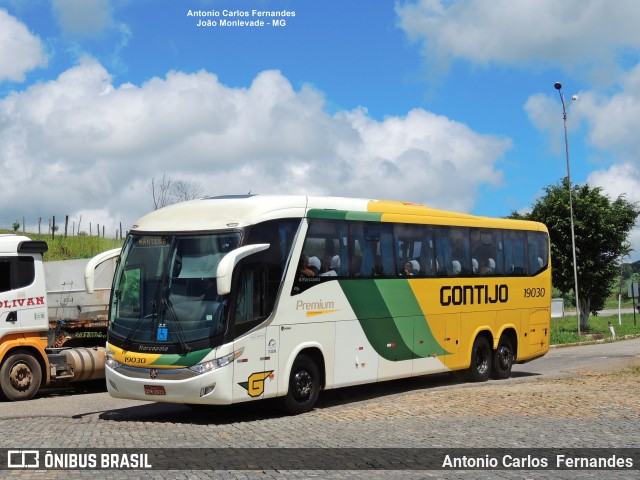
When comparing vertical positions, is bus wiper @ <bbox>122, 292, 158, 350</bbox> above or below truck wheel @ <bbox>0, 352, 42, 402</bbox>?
above

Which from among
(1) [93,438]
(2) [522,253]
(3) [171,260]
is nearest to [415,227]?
(2) [522,253]

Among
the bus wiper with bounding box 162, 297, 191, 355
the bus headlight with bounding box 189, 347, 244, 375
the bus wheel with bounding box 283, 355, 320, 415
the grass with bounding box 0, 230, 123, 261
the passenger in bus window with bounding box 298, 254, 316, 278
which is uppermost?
the grass with bounding box 0, 230, 123, 261

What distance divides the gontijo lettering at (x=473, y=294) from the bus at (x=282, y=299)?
0.18 feet

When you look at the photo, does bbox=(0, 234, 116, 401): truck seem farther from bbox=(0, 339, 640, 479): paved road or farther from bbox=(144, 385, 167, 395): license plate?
bbox=(144, 385, 167, 395): license plate

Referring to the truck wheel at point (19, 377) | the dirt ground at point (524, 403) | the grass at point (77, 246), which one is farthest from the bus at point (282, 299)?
the grass at point (77, 246)

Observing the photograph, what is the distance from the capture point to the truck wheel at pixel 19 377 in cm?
1662

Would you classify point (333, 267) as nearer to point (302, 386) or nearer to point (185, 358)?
point (302, 386)

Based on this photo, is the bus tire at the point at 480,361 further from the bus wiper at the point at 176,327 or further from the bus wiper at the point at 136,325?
the bus wiper at the point at 136,325

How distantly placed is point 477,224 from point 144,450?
11152 mm

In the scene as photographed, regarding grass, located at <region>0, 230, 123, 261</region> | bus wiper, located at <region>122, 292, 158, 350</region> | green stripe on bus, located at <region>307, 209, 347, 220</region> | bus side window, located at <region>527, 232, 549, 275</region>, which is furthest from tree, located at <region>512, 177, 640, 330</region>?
bus wiper, located at <region>122, 292, 158, 350</region>

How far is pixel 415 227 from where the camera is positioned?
17.7 metres

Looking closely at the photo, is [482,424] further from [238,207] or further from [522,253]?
[522,253]

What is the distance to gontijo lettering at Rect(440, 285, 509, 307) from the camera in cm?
1850

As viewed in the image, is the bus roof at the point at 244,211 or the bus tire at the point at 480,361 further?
the bus tire at the point at 480,361
